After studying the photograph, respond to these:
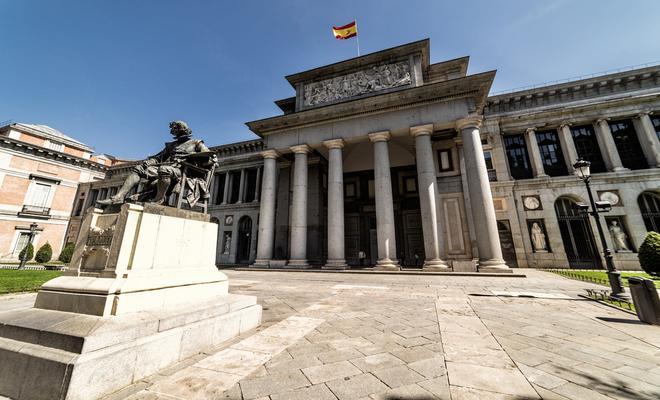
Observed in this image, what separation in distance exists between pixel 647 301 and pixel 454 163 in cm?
1377

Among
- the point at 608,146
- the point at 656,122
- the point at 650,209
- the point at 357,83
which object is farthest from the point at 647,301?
the point at 656,122

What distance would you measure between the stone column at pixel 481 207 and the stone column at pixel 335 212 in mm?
7443

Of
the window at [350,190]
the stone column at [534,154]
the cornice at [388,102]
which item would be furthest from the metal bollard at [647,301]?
the window at [350,190]

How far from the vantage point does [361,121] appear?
53.4 ft

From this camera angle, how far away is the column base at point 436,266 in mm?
12375

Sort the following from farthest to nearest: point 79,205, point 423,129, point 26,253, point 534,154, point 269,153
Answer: point 79,205 → point 26,253 → point 534,154 → point 269,153 → point 423,129

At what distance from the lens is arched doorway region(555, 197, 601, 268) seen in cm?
1666

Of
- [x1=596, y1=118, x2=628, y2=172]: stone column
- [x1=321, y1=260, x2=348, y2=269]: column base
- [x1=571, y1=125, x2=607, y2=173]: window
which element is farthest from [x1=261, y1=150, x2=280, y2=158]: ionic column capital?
[x1=596, y1=118, x2=628, y2=172]: stone column

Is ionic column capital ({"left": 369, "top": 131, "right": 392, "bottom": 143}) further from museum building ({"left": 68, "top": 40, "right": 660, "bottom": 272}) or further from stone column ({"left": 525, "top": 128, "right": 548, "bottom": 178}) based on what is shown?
stone column ({"left": 525, "top": 128, "right": 548, "bottom": 178})

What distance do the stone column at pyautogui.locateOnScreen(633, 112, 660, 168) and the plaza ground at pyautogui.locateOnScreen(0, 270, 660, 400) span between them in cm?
2099

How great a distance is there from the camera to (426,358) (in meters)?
2.81

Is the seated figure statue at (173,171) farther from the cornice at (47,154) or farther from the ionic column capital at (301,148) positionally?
the cornice at (47,154)

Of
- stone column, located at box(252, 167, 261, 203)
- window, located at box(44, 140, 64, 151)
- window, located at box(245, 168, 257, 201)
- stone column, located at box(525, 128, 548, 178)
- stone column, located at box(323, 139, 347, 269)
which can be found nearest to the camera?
stone column, located at box(323, 139, 347, 269)

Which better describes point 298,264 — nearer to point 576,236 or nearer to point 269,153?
point 269,153
